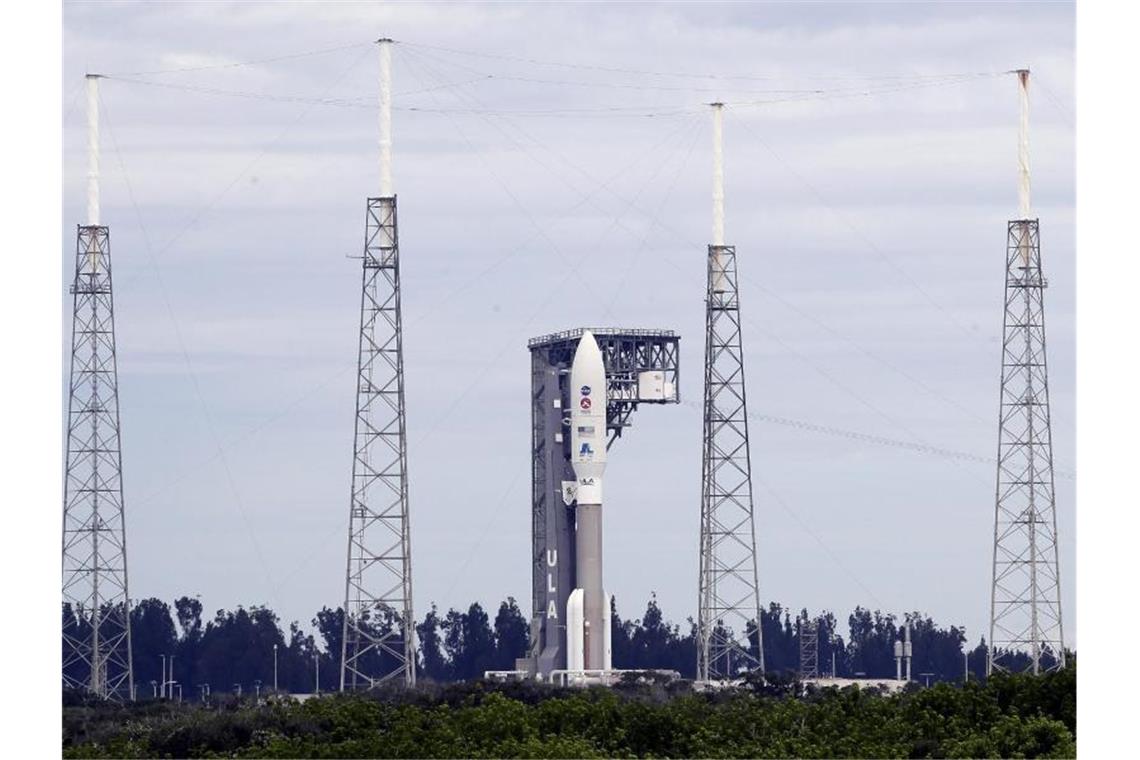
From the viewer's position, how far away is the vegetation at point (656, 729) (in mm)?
44656

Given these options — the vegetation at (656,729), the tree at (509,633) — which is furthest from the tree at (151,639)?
the vegetation at (656,729)

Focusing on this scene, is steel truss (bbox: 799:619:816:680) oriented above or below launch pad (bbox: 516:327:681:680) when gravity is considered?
below

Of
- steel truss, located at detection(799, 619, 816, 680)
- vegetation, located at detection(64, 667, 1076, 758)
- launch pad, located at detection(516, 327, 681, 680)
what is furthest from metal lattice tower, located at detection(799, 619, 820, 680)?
vegetation, located at detection(64, 667, 1076, 758)

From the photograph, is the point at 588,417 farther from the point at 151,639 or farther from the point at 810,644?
the point at 151,639

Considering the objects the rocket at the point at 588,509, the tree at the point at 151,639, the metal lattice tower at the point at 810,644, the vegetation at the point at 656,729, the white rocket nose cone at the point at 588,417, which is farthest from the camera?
the tree at the point at 151,639

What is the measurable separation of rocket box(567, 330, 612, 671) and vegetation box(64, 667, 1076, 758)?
3434 centimetres

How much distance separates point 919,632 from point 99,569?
306ft

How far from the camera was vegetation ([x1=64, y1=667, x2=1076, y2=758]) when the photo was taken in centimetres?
4466

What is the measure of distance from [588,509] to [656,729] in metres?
41.5

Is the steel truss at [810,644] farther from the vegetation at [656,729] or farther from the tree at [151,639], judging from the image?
the vegetation at [656,729]

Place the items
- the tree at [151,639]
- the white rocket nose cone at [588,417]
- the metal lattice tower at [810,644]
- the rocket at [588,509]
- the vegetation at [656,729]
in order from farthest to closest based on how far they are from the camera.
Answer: the tree at [151,639]
the metal lattice tower at [810,644]
the rocket at [588,509]
the white rocket nose cone at [588,417]
the vegetation at [656,729]

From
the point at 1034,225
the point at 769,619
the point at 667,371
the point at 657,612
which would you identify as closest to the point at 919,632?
the point at 769,619

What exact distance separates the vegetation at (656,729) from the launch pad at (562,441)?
36.9 meters

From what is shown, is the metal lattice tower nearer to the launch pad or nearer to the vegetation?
the launch pad
